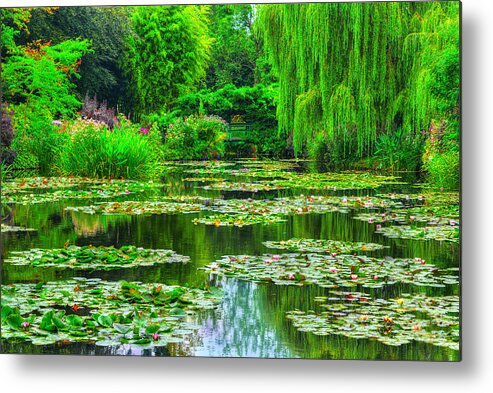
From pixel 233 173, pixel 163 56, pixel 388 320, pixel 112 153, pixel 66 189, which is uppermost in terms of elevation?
pixel 163 56

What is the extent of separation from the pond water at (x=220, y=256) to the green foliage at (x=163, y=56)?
0.64 m

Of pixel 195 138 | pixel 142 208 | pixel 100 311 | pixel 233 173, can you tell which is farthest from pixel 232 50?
pixel 100 311

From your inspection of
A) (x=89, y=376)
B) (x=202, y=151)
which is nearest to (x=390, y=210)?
(x=202, y=151)

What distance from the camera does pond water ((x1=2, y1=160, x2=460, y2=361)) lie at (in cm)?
503

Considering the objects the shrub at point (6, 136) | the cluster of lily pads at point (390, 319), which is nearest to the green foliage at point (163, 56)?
the shrub at point (6, 136)

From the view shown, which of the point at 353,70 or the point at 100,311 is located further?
the point at 353,70

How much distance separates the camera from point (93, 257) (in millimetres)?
5684

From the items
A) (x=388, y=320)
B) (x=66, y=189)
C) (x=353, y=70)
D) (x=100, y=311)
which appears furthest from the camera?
(x=66, y=189)

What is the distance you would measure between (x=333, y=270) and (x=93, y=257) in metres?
1.61

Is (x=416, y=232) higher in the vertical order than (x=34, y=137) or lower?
lower

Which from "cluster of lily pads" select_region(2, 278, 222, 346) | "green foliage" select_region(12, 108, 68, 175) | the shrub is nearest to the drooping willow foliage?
"cluster of lily pads" select_region(2, 278, 222, 346)

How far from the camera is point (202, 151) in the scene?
20.3 feet

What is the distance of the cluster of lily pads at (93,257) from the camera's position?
5.61 m

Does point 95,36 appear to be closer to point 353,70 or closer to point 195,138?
point 195,138
